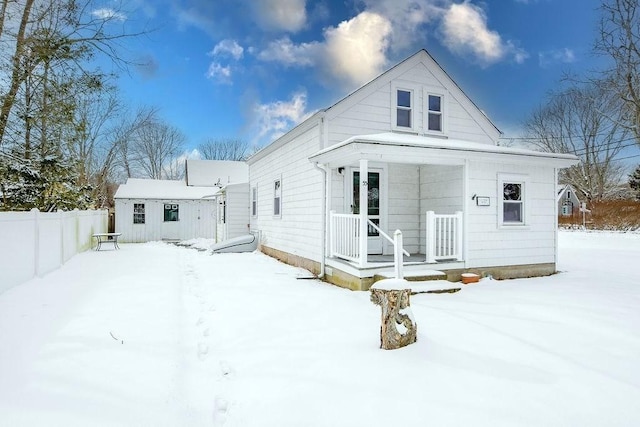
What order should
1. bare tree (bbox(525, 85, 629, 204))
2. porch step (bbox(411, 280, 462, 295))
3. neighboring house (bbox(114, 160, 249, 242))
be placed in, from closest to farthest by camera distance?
porch step (bbox(411, 280, 462, 295)) → neighboring house (bbox(114, 160, 249, 242)) → bare tree (bbox(525, 85, 629, 204))

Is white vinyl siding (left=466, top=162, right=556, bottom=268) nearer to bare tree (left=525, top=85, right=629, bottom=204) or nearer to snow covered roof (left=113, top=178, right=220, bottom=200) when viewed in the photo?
snow covered roof (left=113, top=178, right=220, bottom=200)

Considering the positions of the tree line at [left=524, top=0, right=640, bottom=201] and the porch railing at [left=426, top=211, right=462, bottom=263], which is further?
the tree line at [left=524, top=0, right=640, bottom=201]

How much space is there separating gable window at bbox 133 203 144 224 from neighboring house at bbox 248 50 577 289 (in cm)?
1166

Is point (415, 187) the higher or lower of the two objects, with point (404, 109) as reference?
lower

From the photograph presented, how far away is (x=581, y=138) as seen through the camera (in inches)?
1262

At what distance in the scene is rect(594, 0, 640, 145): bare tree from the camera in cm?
1520

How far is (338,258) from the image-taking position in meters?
7.98

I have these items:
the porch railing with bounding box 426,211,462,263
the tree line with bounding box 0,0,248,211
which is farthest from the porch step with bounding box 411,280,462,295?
the tree line with bounding box 0,0,248,211

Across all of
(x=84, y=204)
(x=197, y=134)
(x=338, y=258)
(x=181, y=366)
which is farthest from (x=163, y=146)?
(x=181, y=366)

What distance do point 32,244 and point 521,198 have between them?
10431 millimetres

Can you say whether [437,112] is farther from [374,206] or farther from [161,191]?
[161,191]

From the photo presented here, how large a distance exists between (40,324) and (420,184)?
8.11m

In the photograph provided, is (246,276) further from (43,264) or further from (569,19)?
(569,19)

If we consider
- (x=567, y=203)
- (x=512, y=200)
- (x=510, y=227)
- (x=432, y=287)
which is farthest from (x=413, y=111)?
(x=567, y=203)
